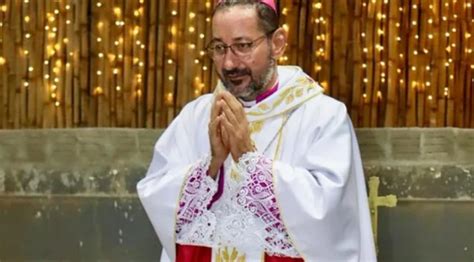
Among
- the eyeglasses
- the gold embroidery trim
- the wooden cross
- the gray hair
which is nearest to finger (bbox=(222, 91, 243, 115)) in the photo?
the eyeglasses

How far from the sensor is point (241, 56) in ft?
8.74

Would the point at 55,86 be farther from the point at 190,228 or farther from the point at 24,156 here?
the point at 190,228

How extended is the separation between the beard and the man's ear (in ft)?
0.09

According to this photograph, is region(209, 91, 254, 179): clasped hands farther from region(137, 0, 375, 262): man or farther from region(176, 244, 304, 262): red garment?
region(176, 244, 304, 262): red garment

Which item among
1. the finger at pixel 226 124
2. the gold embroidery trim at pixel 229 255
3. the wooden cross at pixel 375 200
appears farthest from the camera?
the wooden cross at pixel 375 200

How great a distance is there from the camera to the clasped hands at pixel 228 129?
2611 mm

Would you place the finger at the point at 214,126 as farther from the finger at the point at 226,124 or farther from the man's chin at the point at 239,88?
the man's chin at the point at 239,88

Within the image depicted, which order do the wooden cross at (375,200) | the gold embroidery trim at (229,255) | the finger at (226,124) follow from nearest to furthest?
the finger at (226,124) → the gold embroidery trim at (229,255) → the wooden cross at (375,200)

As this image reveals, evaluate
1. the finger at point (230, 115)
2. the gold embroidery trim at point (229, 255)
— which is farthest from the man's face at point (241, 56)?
the gold embroidery trim at point (229, 255)

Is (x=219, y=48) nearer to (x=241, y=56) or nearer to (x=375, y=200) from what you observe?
(x=241, y=56)

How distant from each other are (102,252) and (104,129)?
577 mm

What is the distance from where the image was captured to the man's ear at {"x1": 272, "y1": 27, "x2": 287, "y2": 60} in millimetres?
2736

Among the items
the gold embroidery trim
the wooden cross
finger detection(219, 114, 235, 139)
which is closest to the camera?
finger detection(219, 114, 235, 139)

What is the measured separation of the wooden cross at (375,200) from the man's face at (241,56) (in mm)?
1529
